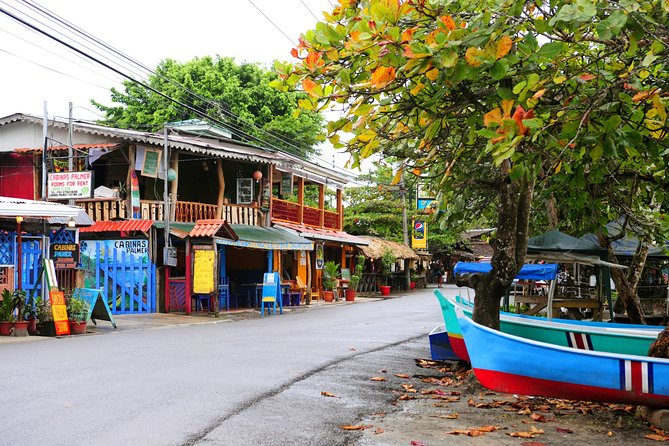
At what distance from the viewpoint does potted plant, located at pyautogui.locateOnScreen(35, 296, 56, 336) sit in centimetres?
1352

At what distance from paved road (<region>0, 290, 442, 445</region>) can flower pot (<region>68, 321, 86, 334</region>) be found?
0.80 meters

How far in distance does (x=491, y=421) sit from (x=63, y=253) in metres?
11.5

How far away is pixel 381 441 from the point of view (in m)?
5.70

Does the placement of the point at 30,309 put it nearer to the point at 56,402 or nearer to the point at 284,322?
the point at 284,322

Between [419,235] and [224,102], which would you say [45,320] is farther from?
[419,235]

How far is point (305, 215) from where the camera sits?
30.0 m

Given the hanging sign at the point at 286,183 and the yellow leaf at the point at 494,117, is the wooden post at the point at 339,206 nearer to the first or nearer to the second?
the hanging sign at the point at 286,183

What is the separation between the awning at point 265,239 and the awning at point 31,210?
574 cm

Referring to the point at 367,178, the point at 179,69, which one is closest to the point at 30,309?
the point at 179,69

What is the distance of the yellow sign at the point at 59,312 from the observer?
44.3ft

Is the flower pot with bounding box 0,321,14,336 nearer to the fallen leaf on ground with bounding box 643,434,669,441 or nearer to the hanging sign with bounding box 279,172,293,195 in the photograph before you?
the fallen leaf on ground with bounding box 643,434,669,441

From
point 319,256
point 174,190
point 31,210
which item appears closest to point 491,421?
point 31,210

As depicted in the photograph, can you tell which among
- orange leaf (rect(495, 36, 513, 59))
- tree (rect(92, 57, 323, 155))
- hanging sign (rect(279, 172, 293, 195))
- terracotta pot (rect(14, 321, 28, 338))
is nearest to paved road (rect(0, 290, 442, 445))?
terracotta pot (rect(14, 321, 28, 338))

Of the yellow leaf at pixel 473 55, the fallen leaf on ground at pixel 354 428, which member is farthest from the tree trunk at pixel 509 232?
the yellow leaf at pixel 473 55
